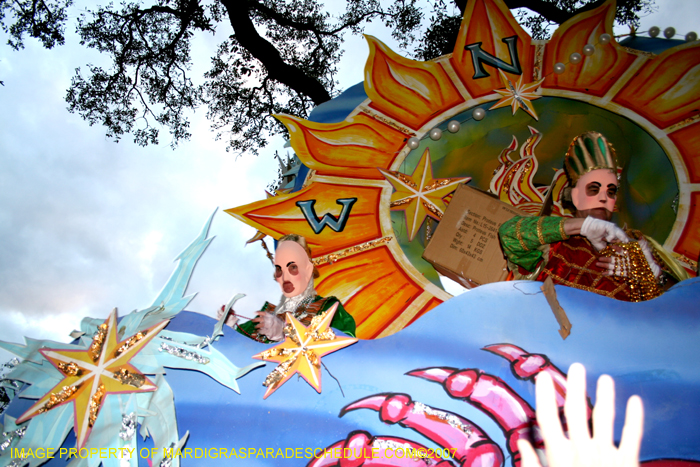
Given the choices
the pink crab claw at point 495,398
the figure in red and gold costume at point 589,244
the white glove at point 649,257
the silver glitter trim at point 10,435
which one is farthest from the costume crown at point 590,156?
the silver glitter trim at point 10,435

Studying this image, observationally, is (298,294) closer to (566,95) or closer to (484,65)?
(484,65)

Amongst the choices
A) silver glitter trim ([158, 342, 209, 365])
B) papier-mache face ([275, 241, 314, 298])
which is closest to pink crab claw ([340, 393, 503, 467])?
silver glitter trim ([158, 342, 209, 365])

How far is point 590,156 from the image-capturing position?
2.85 meters

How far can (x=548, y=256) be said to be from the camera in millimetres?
2848

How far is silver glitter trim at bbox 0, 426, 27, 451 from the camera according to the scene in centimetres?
221

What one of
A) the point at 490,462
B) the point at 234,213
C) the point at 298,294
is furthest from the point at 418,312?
the point at 490,462

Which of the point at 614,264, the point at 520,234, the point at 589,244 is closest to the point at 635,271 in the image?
the point at 614,264

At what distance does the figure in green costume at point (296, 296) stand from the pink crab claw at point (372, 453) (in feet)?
2.85

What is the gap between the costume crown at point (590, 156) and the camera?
2.82m

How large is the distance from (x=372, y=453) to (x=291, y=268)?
1373mm

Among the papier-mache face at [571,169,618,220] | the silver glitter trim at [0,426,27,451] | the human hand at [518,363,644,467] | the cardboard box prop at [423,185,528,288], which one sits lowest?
the human hand at [518,363,644,467]

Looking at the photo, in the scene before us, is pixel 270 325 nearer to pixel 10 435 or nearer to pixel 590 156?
pixel 10 435

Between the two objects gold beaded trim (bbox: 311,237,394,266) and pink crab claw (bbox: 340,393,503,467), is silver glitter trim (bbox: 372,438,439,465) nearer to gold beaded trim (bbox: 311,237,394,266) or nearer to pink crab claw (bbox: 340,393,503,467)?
pink crab claw (bbox: 340,393,503,467)

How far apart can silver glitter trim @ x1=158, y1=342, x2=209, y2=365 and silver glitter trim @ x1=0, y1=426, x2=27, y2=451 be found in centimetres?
69
